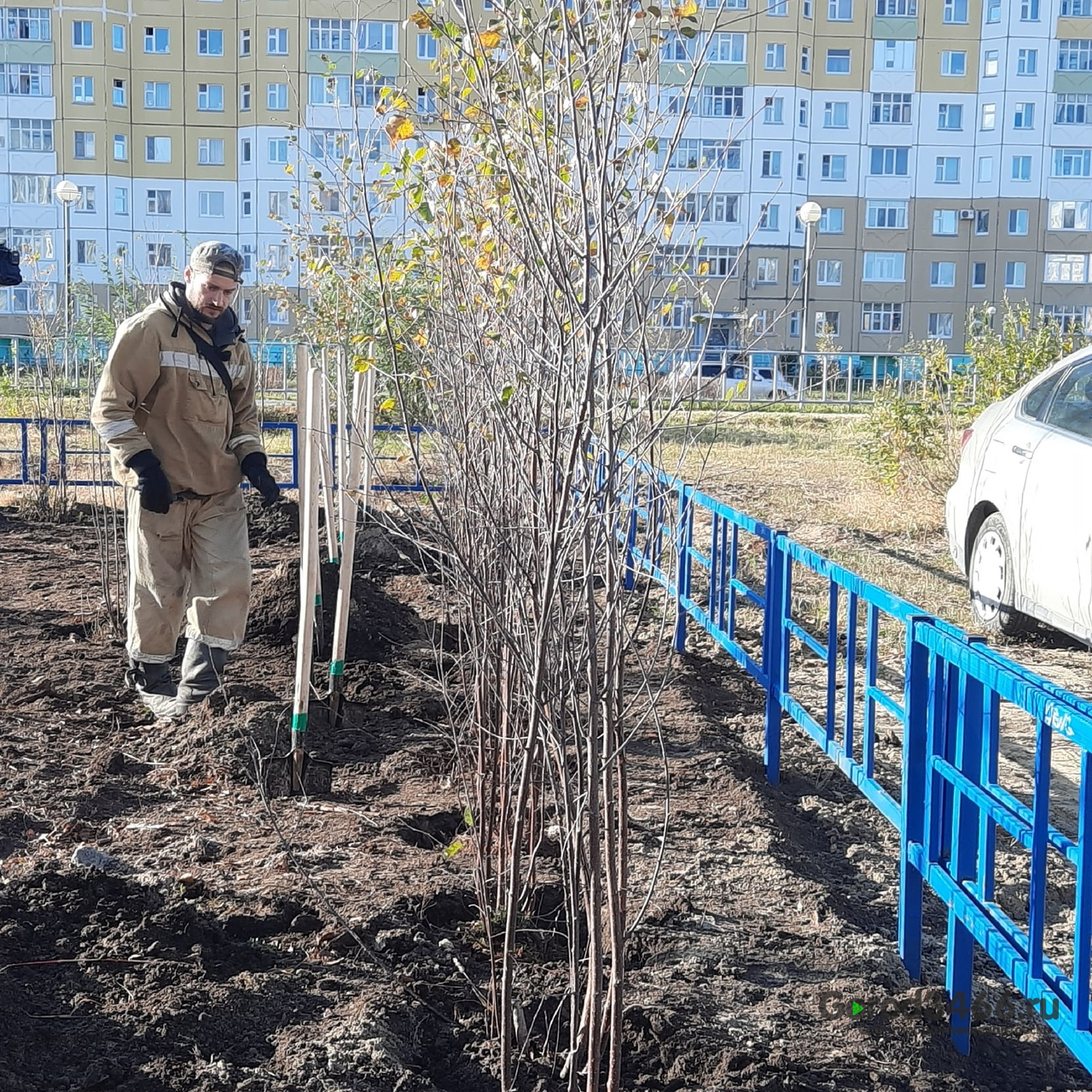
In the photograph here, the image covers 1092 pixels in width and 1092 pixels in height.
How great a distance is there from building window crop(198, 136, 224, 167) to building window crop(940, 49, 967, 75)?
26907 mm

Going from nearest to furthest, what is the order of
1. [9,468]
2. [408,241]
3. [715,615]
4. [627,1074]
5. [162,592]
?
[627,1074] → [408,241] → [162,592] → [715,615] → [9,468]

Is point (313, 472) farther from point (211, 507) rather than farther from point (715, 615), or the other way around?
point (715, 615)

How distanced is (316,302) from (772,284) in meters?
38.4

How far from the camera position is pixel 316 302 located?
16.2 m

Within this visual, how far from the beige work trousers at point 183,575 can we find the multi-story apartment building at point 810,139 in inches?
1799

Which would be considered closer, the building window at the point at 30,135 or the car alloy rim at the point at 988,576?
the car alloy rim at the point at 988,576

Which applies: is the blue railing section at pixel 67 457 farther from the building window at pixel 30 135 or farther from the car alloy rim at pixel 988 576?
the building window at pixel 30 135

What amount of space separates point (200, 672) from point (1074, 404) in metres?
4.04

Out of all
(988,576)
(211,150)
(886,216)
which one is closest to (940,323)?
(886,216)

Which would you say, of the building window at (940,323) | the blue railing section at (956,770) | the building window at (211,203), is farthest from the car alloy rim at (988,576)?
the building window at (211,203)

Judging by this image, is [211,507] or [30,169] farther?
[30,169]

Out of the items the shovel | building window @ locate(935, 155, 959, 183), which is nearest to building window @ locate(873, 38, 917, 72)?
building window @ locate(935, 155, 959, 183)

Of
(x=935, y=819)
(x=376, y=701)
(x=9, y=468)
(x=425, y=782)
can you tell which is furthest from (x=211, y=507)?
(x=9, y=468)

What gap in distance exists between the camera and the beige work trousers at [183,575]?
5828mm
